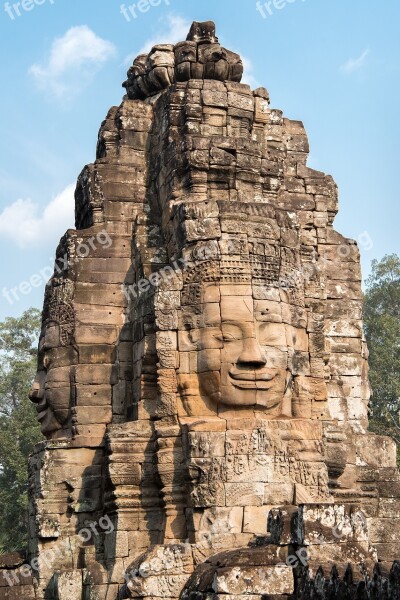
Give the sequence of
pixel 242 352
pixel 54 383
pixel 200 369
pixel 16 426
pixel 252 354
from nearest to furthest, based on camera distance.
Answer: pixel 252 354 < pixel 242 352 < pixel 200 369 < pixel 54 383 < pixel 16 426

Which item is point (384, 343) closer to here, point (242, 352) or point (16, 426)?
point (16, 426)

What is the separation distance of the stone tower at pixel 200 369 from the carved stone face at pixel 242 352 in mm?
28

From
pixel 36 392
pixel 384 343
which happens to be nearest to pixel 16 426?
pixel 384 343

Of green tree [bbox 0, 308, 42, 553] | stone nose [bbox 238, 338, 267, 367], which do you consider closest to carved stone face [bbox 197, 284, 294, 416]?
stone nose [bbox 238, 338, 267, 367]

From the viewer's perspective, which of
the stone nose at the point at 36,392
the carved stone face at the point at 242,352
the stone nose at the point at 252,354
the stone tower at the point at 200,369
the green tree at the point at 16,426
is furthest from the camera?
the green tree at the point at 16,426

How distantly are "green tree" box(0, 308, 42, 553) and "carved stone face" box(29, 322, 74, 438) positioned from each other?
16.1 m

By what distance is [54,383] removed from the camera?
59.6 ft

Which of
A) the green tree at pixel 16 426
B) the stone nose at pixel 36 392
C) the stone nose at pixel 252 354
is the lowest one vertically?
the stone nose at pixel 252 354

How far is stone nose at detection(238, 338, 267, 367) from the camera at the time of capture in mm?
15820

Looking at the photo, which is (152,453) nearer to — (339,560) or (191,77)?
(339,560)

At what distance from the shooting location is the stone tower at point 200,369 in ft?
49.9

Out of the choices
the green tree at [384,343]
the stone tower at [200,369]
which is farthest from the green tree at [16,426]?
the stone tower at [200,369]

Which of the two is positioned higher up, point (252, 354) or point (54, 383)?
point (54, 383)

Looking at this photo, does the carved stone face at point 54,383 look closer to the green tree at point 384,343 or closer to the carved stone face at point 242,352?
the carved stone face at point 242,352
